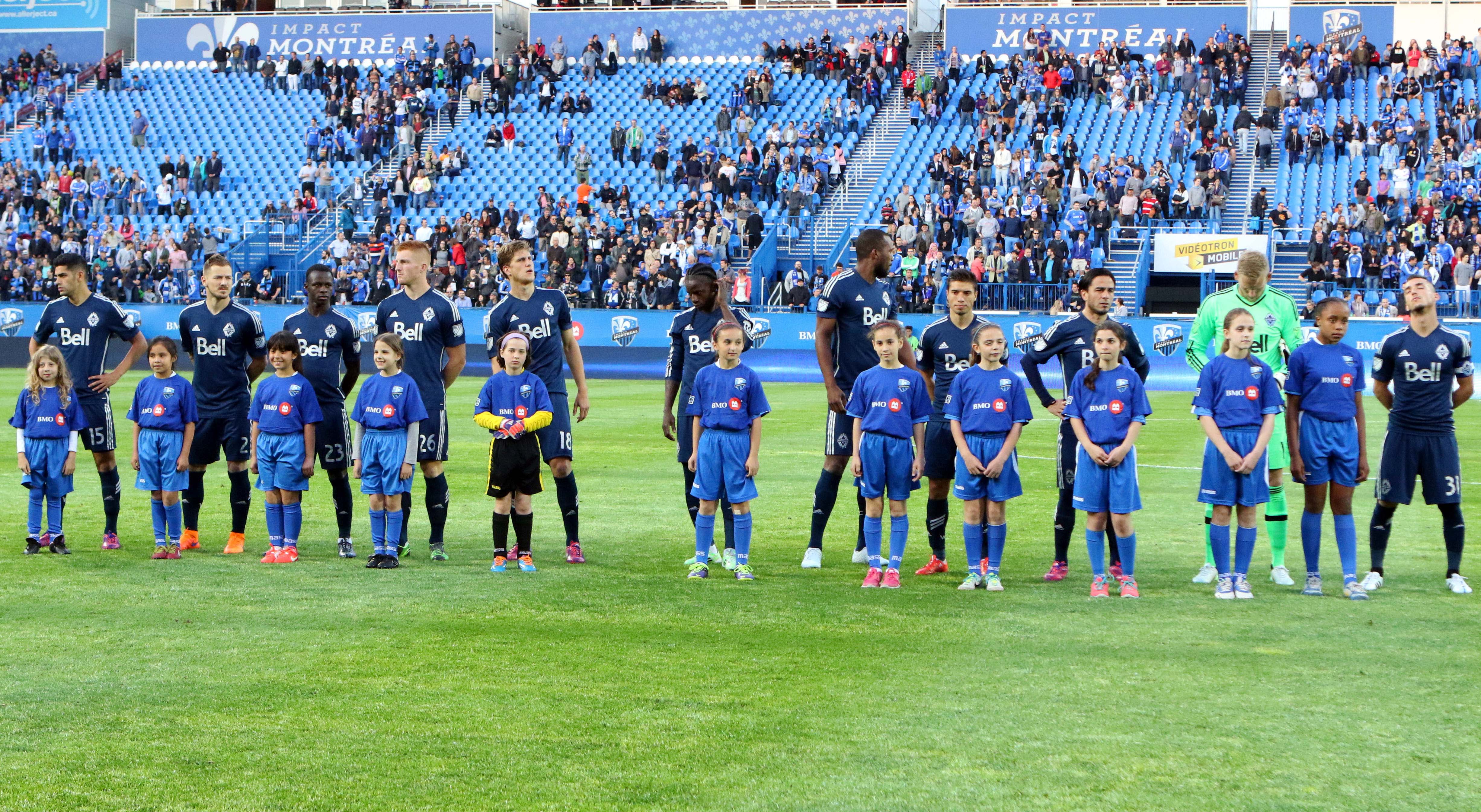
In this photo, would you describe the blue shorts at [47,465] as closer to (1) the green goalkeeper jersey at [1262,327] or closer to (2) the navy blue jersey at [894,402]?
(2) the navy blue jersey at [894,402]

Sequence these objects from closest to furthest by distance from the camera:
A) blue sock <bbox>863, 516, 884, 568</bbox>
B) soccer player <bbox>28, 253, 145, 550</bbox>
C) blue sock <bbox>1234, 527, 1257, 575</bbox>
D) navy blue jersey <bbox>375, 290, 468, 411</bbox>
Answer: blue sock <bbox>1234, 527, 1257, 575</bbox> < blue sock <bbox>863, 516, 884, 568</bbox> < navy blue jersey <bbox>375, 290, 468, 411</bbox> < soccer player <bbox>28, 253, 145, 550</bbox>

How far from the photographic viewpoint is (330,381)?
9.65 metres

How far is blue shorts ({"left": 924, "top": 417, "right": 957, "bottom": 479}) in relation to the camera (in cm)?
912

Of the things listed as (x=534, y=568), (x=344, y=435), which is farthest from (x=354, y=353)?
(x=534, y=568)

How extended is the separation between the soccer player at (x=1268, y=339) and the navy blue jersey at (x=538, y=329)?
383 centimetres

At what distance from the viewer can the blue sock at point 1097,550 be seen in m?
8.23

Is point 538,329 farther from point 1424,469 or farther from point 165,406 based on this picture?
point 1424,469

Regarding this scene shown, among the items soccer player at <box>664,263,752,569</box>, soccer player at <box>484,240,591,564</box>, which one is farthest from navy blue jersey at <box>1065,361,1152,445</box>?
soccer player at <box>484,240,591,564</box>

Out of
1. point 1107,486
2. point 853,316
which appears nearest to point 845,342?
point 853,316

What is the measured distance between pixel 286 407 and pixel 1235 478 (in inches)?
222

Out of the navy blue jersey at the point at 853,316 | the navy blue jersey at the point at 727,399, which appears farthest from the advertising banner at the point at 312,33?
the navy blue jersey at the point at 727,399

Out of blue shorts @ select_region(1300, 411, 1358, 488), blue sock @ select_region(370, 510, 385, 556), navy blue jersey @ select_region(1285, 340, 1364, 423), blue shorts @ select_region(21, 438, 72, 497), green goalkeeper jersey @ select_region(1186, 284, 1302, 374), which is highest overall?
green goalkeeper jersey @ select_region(1186, 284, 1302, 374)

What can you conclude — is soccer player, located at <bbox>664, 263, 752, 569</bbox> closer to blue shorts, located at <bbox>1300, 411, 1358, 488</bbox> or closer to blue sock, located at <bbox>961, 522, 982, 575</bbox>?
blue sock, located at <bbox>961, 522, 982, 575</bbox>

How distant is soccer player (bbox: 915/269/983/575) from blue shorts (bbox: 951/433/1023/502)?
0.39 meters
